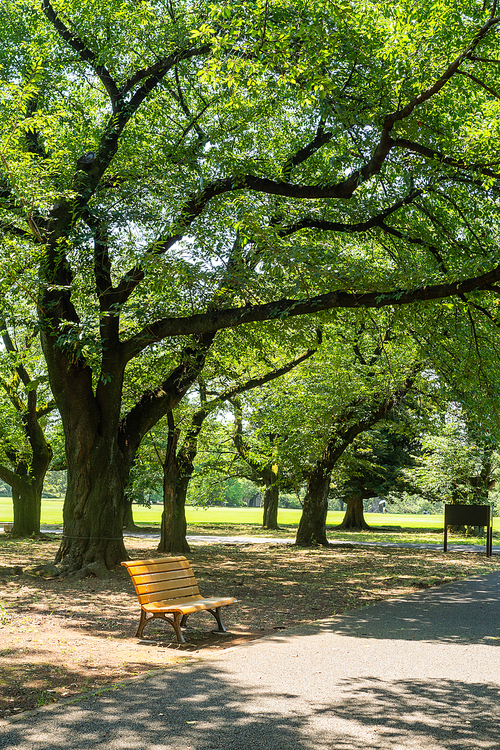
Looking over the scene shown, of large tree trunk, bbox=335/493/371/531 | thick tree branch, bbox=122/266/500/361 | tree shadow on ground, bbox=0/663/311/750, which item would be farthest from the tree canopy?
large tree trunk, bbox=335/493/371/531

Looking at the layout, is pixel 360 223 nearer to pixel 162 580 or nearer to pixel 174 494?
pixel 162 580

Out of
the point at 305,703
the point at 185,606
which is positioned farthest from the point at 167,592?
the point at 305,703

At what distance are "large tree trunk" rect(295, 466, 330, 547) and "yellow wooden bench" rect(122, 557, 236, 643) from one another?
13611mm

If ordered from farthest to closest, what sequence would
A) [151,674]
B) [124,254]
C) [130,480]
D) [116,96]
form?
1. [130,480]
2. [116,96]
3. [124,254]
4. [151,674]

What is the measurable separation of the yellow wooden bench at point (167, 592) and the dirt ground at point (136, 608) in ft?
0.86

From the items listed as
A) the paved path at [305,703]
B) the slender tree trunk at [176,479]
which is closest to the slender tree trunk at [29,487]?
the slender tree trunk at [176,479]

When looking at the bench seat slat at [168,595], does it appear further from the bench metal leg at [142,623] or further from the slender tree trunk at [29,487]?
the slender tree trunk at [29,487]

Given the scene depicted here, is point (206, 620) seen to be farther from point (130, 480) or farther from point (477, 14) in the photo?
point (477, 14)

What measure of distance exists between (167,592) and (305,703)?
2.88m

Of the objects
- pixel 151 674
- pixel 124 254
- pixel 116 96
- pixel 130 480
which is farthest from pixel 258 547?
pixel 151 674

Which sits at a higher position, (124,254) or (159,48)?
(159,48)

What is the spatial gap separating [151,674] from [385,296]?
255 inches

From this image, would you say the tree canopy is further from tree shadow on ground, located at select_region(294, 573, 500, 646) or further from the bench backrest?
tree shadow on ground, located at select_region(294, 573, 500, 646)

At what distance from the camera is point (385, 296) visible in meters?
10.1
